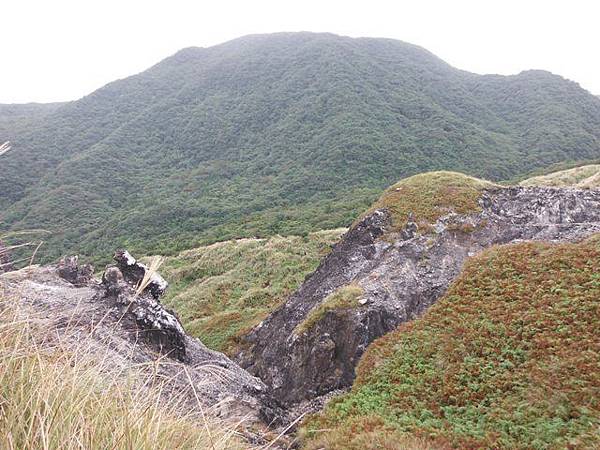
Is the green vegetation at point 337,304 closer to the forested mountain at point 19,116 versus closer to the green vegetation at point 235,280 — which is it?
the green vegetation at point 235,280

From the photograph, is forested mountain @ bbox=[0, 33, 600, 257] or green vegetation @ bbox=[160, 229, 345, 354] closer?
green vegetation @ bbox=[160, 229, 345, 354]

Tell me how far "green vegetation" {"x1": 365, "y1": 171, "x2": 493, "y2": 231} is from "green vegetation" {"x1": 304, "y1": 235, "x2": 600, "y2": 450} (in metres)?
6.20

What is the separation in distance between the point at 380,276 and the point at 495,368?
25.7ft

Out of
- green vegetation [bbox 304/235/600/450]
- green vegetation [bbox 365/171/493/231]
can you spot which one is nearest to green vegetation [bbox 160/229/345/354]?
green vegetation [bbox 365/171/493/231]

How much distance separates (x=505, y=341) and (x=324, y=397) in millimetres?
6069

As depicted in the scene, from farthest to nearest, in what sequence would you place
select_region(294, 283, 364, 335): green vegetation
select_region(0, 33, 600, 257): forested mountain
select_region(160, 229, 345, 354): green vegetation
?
select_region(0, 33, 600, 257): forested mountain → select_region(160, 229, 345, 354): green vegetation → select_region(294, 283, 364, 335): green vegetation

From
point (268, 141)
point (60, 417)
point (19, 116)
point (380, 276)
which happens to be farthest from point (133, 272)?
point (19, 116)

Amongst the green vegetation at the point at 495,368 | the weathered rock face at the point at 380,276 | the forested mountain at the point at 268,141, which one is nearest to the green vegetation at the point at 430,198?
the weathered rock face at the point at 380,276

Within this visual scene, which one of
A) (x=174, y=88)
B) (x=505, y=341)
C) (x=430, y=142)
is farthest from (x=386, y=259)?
(x=174, y=88)

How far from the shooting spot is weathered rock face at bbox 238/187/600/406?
15.5 metres

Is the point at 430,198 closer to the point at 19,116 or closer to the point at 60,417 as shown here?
the point at 60,417

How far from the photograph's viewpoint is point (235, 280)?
3906 cm

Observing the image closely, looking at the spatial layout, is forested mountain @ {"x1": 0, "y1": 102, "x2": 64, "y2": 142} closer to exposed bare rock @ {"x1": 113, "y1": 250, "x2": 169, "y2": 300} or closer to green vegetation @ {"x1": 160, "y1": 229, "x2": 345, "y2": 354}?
green vegetation @ {"x1": 160, "y1": 229, "x2": 345, "y2": 354}

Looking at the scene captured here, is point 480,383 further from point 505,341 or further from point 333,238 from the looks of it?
point 333,238
